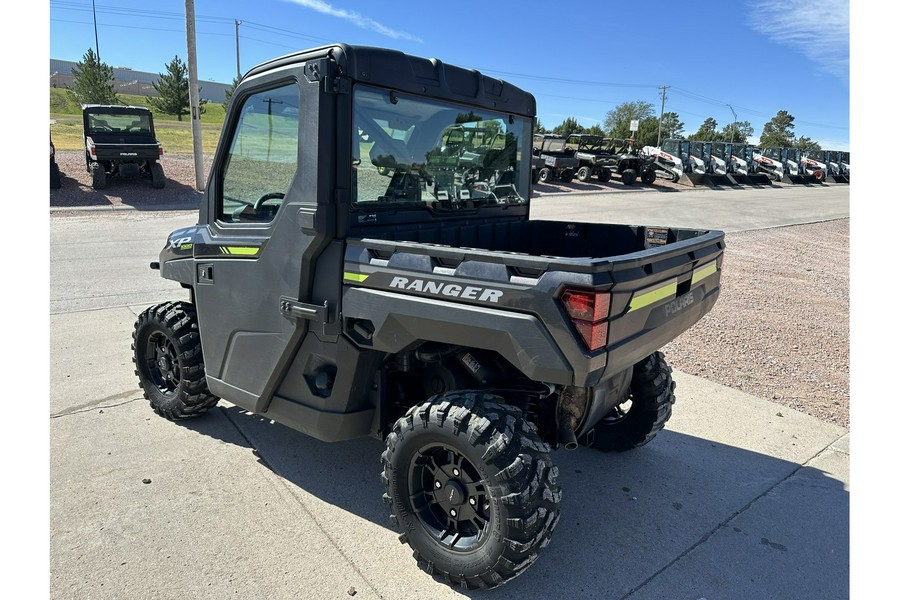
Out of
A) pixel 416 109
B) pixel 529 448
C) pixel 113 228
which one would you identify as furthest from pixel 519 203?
pixel 113 228

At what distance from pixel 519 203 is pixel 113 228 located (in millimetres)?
11794

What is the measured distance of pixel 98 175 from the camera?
17609mm

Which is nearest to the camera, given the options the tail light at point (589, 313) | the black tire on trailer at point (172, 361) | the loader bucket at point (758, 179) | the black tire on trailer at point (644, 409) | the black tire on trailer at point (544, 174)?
the tail light at point (589, 313)

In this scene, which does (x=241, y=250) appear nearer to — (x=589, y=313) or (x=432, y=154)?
(x=432, y=154)

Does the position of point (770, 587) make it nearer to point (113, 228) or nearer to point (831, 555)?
point (831, 555)

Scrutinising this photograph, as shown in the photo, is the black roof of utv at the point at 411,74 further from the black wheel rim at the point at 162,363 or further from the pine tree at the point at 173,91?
the pine tree at the point at 173,91

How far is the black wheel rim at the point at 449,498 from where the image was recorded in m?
2.71

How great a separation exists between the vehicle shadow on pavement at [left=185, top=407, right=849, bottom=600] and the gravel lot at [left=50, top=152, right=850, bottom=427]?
1485mm

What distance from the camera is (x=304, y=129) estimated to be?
2902 mm

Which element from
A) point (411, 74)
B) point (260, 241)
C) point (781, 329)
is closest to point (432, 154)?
point (411, 74)

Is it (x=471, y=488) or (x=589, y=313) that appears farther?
(x=471, y=488)

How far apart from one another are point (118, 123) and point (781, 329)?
59.7ft

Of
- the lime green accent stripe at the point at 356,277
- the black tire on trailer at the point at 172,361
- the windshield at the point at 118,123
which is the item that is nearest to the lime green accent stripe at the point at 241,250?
the lime green accent stripe at the point at 356,277

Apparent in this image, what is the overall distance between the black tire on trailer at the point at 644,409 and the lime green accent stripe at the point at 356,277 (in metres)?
1.86
